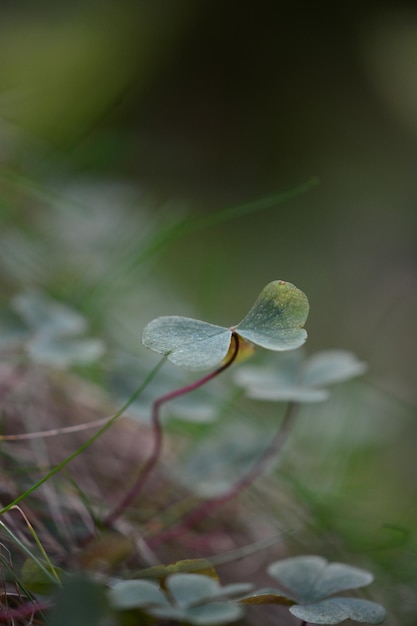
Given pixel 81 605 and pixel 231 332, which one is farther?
pixel 231 332

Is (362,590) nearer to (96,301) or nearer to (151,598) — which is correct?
(151,598)

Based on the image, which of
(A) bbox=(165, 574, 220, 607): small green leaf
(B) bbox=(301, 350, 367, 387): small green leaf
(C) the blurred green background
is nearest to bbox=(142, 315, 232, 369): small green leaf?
(A) bbox=(165, 574, 220, 607): small green leaf

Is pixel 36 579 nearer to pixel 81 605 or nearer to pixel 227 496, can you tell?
pixel 81 605

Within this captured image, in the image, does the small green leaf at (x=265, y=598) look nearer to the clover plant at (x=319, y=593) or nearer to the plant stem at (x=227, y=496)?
the clover plant at (x=319, y=593)

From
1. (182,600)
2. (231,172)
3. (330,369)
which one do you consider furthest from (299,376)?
(231,172)

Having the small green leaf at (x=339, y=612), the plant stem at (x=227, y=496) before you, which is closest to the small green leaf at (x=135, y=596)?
the small green leaf at (x=339, y=612)

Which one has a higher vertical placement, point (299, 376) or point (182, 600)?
point (299, 376)

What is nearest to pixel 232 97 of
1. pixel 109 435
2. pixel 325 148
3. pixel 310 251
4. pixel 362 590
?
pixel 325 148
